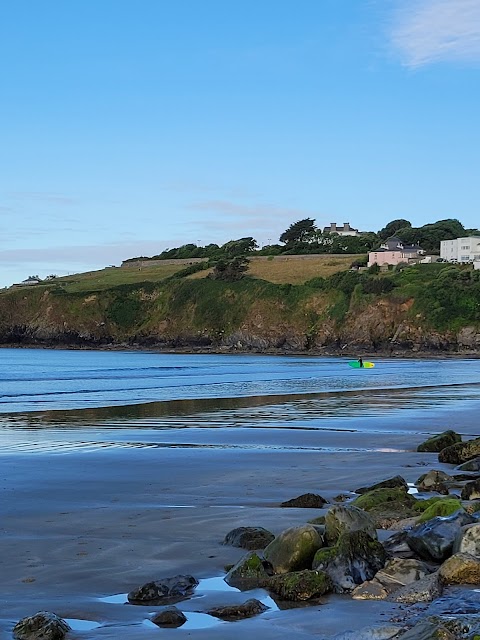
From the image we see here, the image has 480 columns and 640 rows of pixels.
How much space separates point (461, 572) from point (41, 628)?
3566 mm

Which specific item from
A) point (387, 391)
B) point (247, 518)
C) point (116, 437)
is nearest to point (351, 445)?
point (116, 437)

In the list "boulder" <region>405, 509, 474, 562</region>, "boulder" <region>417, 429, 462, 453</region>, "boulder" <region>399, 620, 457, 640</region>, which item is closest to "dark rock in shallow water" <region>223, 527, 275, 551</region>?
"boulder" <region>405, 509, 474, 562</region>

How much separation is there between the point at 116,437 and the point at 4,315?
4681 inches

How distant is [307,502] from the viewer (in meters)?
12.1

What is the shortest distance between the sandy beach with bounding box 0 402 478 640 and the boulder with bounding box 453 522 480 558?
1209 mm

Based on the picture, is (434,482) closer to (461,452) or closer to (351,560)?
(461,452)

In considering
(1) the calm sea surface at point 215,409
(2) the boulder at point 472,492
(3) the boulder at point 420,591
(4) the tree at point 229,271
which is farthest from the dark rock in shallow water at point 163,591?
(4) the tree at point 229,271

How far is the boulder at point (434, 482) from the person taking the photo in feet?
42.4

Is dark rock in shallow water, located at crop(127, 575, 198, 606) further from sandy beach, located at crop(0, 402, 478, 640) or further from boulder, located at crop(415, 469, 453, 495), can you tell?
boulder, located at crop(415, 469, 453, 495)

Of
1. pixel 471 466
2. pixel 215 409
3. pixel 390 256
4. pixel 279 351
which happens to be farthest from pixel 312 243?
pixel 471 466

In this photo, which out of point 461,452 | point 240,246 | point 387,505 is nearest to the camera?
point 387,505

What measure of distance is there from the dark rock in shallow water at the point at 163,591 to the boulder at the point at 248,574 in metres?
0.41

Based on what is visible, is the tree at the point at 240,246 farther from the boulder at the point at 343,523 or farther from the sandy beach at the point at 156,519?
the boulder at the point at 343,523

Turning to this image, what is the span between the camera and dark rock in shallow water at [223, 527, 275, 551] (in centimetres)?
950
